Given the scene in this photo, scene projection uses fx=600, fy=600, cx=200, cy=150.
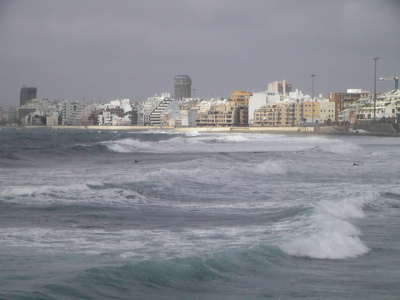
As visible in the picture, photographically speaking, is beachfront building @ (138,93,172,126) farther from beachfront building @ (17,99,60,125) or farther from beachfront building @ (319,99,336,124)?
beachfront building @ (319,99,336,124)

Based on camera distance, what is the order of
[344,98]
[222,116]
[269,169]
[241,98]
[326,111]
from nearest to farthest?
[269,169]
[326,111]
[344,98]
[222,116]
[241,98]

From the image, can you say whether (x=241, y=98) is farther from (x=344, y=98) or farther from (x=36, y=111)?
(x=36, y=111)

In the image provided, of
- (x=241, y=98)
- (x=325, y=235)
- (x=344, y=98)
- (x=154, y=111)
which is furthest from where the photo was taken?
(x=154, y=111)

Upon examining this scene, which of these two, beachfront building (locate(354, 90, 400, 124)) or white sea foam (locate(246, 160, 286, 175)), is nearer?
white sea foam (locate(246, 160, 286, 175))

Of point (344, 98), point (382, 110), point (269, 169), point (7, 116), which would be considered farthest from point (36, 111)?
point (269, 169)

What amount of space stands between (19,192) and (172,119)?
120m

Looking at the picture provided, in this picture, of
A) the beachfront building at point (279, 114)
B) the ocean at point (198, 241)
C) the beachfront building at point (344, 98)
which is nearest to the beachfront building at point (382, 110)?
the beachfront building at point (279, 114)

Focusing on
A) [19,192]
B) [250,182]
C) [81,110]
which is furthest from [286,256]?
[81,110]

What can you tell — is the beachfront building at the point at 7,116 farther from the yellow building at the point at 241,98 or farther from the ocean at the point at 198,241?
the ocean at the point at 198,241

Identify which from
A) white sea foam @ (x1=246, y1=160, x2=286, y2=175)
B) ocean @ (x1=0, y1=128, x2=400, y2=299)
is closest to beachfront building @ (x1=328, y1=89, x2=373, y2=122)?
white sea foam @ (x1=246, y1=160, x2=286, y2=175)

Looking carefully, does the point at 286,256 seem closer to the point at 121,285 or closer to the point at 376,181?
the point at 121,285

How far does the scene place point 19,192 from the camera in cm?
1227

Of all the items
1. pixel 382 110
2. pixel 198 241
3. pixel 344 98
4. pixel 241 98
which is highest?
pixel 241 98

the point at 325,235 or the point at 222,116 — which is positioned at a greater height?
the point at 222,116
